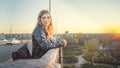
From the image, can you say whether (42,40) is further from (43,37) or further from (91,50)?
(91,50)

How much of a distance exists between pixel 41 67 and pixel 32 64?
0.06 ft

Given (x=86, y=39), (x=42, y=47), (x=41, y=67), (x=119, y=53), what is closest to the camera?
(x=41, y=67)

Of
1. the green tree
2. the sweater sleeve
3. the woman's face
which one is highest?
the woman's face

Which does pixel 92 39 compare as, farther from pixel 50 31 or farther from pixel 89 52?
pixel 50 31

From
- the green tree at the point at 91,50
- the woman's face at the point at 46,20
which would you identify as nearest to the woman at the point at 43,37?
the woman's face at the point at 46,20

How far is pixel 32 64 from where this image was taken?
49 centimetres

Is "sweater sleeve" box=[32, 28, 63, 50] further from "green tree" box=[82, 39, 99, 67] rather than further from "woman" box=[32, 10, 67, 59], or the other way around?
"green tree" box=[82, 39, 99, 67]

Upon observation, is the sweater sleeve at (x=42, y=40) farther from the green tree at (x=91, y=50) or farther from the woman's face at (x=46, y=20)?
the green tree at (x=91, y=50)

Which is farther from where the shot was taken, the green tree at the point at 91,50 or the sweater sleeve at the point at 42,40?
the green tree at the point at 91,50

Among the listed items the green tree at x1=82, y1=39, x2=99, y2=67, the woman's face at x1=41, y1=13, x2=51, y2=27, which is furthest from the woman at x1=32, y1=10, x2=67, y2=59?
the green tree at x1=82, y1=39, x2=99, y2=67

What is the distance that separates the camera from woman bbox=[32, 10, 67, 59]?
3.41 ft

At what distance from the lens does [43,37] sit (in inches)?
41.2

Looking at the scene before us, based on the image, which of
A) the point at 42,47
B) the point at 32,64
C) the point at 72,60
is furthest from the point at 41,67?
the point at 72,60

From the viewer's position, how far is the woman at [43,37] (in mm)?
1040
